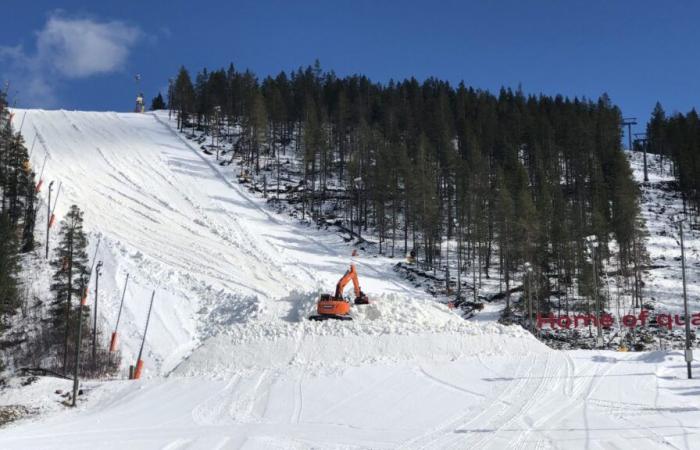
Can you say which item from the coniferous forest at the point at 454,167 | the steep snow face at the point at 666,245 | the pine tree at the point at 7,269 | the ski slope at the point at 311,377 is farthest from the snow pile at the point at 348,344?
the steep snow face at the point at 666,245

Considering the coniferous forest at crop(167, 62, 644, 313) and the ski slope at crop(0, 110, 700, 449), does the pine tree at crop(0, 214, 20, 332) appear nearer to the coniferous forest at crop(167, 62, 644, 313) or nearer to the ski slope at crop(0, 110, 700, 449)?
the ski slope at crop(0, 110, 700, 449)

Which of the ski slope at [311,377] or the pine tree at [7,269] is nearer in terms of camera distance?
the ski slope at [311,377]

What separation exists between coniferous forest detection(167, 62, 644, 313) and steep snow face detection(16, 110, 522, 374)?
697 centimetres

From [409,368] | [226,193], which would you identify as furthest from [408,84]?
[409,368]

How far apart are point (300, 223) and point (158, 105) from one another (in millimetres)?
77701

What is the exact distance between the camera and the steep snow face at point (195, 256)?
29328 mm

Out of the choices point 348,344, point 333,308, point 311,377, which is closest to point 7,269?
point 333,308

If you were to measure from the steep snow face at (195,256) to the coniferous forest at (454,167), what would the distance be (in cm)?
697

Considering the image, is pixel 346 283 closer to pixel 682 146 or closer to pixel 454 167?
pixel 454 167

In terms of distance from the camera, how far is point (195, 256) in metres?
44.6

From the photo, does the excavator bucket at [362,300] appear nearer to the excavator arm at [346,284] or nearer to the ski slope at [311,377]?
the excavator arm at [346,284]

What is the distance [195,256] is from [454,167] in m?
30.7

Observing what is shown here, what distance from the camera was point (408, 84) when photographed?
341 ft

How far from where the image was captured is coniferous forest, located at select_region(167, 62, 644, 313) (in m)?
46.4
